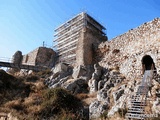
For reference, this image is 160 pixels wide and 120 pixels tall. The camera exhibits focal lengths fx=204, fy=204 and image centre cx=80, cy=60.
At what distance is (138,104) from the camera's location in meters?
11.7

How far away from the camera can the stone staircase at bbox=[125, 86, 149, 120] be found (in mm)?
10742

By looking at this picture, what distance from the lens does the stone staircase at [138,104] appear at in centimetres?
1074

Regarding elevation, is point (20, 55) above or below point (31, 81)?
above

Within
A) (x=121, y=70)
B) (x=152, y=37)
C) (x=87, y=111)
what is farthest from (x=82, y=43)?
(x=87, y=111)

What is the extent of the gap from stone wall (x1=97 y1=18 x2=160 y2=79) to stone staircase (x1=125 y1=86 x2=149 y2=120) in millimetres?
3873

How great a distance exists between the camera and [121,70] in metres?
18.7

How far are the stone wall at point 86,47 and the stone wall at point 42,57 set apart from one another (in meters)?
7.82

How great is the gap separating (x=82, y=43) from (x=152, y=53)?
9498mm

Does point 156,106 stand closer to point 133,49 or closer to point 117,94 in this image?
point 117,94

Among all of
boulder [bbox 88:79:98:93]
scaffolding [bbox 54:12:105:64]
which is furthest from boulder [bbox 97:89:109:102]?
scaffolding [bbox 54:12:105:64]

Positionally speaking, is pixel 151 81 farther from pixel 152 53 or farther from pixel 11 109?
pixel 11 109

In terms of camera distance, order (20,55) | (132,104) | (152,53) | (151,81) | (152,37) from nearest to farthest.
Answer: (132,104), (151,81), (152,53), (152,37), (20,55)

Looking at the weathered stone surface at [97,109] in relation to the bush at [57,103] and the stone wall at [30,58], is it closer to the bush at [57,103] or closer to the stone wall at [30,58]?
the bush at [57,103]

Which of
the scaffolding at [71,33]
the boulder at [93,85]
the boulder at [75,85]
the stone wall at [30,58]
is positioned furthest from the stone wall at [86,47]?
the stone wall at [30,58]
